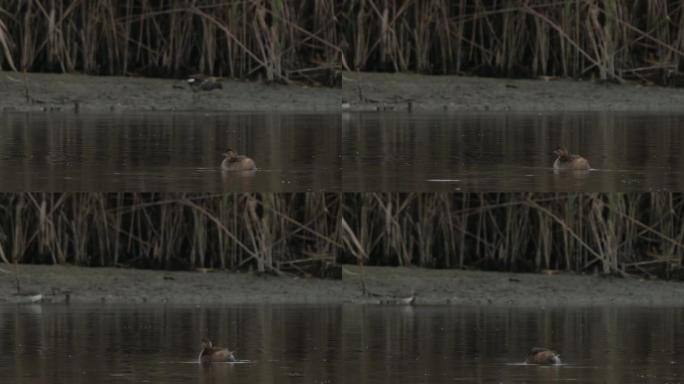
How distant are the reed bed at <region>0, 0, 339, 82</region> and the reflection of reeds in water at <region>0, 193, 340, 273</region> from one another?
1.52 m

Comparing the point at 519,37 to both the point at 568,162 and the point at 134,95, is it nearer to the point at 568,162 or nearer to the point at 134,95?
the point at 134,95

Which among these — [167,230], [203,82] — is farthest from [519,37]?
[167,230]

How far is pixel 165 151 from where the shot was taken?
19.1 metres

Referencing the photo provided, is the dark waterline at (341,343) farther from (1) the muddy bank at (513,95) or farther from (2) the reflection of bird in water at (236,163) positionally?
(1) the muddy bank at (513,95)

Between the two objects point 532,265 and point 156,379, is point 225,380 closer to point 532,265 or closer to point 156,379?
point 156,379

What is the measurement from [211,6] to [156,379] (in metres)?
8.27

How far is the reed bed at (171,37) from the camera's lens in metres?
22.2

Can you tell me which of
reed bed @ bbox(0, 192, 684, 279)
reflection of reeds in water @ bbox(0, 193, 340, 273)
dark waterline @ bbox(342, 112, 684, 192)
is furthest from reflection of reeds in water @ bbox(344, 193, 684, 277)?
dark waterline @ bbox(342, 112, 684, 192)

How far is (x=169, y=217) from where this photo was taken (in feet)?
71.6

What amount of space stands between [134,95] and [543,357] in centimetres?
843

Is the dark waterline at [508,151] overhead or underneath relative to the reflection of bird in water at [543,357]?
overhead

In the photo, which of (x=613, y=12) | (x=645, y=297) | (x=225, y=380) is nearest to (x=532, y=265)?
(x=645, y=297)

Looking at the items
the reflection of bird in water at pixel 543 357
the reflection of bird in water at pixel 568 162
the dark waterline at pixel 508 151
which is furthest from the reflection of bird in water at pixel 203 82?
the reflection of bird in water at pixel 543 357

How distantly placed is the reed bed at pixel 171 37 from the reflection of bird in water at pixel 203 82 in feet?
0.66
